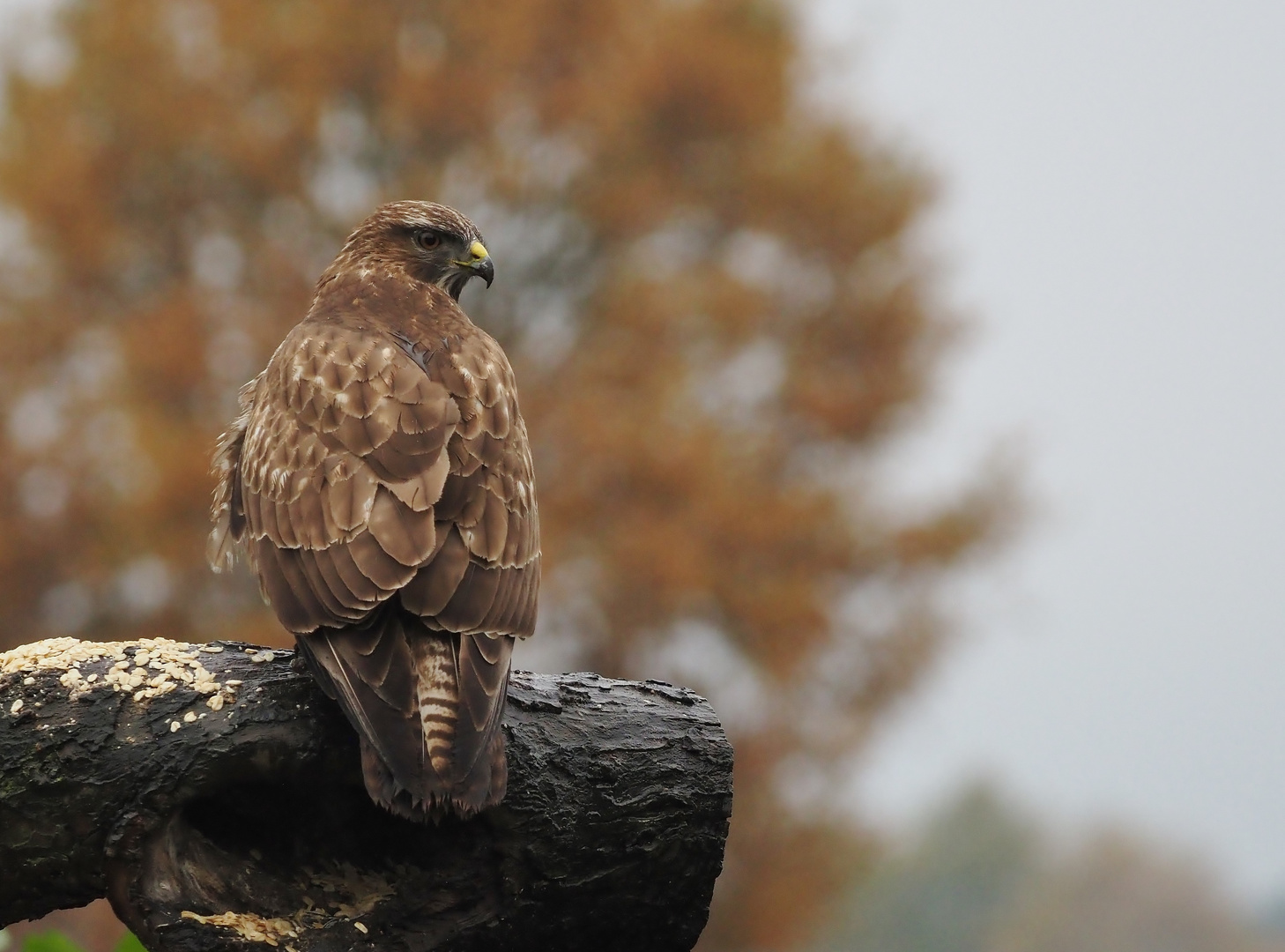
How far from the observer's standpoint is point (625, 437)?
13992 millimetres

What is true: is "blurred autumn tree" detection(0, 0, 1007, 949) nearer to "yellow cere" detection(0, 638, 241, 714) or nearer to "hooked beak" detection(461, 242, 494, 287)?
"hooked beak" detection(461, 242, 494, 287)

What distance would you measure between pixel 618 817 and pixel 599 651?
1131 centimetres

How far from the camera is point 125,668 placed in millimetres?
3479

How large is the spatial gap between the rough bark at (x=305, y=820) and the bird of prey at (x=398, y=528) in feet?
1.01

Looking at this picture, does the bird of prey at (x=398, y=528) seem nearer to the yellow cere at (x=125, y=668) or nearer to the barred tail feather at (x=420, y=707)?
the barred tail feather at (x=420, y=707)

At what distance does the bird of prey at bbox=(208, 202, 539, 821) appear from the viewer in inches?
118

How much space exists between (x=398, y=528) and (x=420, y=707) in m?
0.43

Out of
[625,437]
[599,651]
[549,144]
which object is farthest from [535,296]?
[599,651]

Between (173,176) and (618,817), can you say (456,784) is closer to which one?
(618,817)

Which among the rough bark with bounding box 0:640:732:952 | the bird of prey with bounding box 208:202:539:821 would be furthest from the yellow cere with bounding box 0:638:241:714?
the bird of prey with bounding box 208:202:539:821

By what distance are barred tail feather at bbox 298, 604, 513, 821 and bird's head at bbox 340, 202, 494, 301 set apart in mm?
1917

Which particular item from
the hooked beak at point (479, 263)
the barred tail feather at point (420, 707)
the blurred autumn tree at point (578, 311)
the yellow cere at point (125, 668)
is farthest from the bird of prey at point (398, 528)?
the blurred autumn tree at point (578, 311)

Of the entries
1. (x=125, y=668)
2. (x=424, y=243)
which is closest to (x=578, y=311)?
(x=424, y=243)

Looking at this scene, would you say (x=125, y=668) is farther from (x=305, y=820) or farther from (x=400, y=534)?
(x=400, y=534)
